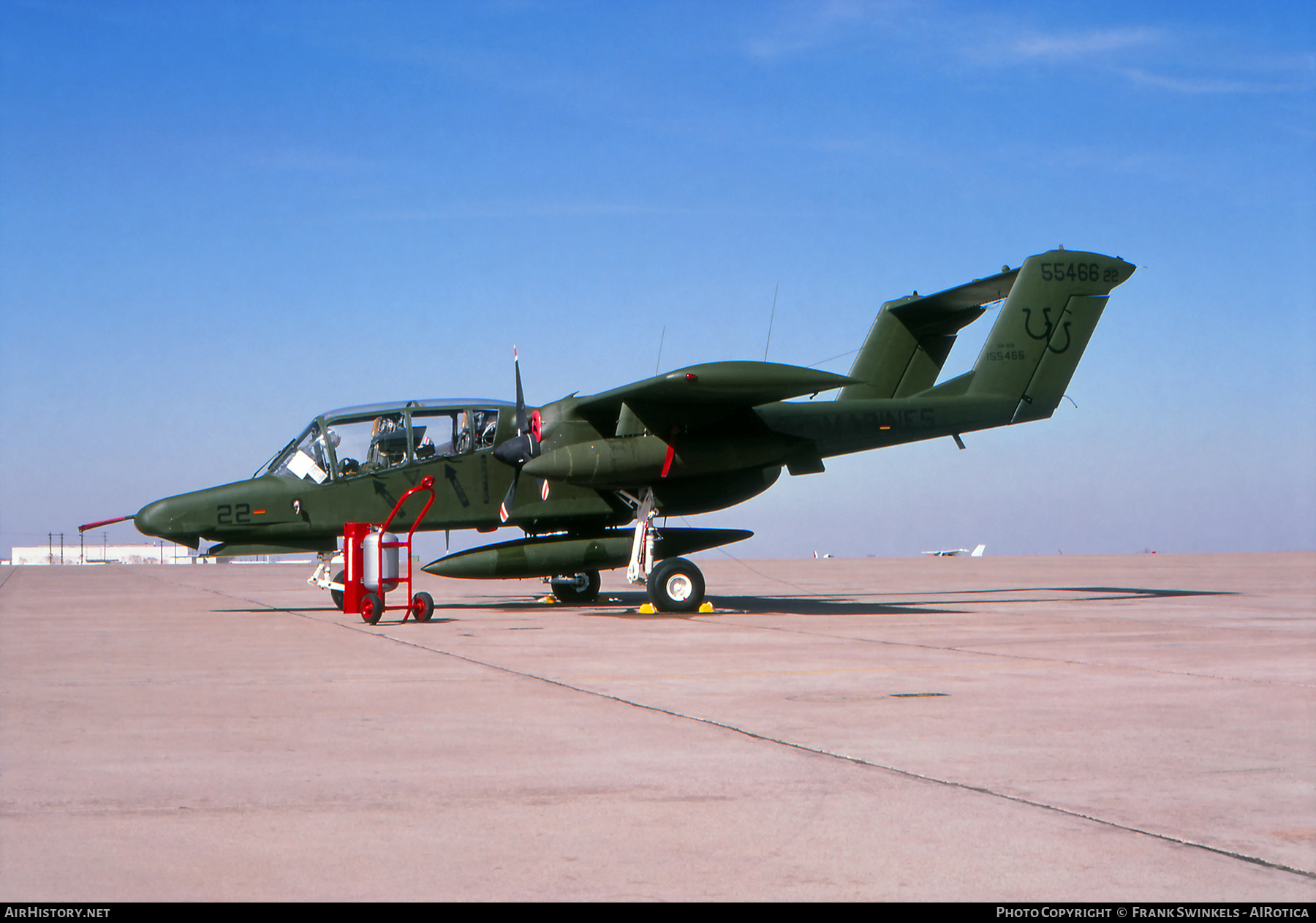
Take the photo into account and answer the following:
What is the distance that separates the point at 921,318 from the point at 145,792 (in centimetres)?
1847

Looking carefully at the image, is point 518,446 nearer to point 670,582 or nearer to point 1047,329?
point 670,582

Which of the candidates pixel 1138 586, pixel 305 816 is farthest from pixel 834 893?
pixel 1138 586

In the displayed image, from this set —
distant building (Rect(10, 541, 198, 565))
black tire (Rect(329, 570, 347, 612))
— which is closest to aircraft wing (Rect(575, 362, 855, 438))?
black tire (Rect(329, 570, 347, 612))

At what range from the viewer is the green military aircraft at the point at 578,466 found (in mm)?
15883

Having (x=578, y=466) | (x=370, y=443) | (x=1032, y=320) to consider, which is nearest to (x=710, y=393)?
(x=578, y=466)

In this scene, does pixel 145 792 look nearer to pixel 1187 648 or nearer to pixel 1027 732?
pixel 1027 732

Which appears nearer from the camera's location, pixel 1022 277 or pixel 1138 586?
pixel 1022 277

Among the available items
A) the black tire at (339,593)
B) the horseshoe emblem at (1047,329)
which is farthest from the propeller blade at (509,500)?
the horseshoe emblem at (1047,329)

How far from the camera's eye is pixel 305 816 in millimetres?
4371

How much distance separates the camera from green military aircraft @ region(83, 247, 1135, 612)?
52.1ft

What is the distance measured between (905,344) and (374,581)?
11.5 metres

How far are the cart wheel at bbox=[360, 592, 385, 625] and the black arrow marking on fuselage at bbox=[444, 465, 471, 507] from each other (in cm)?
323

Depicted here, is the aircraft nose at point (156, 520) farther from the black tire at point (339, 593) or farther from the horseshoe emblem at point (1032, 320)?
the horseshoe emblem at point (1032, 320)

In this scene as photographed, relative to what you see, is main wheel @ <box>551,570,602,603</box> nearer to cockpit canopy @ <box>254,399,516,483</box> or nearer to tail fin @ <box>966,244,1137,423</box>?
cockpit canopy @ <box>254,399,516,483</box>
